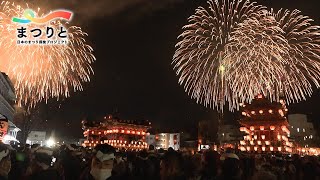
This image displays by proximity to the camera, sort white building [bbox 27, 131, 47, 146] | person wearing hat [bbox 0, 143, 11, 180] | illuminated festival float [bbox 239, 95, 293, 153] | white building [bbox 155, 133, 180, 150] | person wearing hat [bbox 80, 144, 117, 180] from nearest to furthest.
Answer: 1. person wearing hat [bbox 80, 144, 117, 180]
2. person wearing hat [bbox 0, 143, 11, 180]
3. illuminated festival float [bbox 239, 95, 293, 153]
4. white building [bbox 27, 131, 47, 146]
5. white building [bbox 155, 133, 180, 150]

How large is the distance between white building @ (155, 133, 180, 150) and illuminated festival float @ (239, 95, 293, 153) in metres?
43.4

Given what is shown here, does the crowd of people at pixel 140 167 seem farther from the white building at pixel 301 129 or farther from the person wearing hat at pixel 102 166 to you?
the white building at pixel 301 129

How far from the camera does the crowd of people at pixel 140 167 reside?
5.39 meters

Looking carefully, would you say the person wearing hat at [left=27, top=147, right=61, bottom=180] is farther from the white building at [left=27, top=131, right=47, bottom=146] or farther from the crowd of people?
the white building at [left=27, top=131, right=47, bottom=146]

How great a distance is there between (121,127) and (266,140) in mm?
53097

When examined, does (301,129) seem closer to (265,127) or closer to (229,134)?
(229,134)

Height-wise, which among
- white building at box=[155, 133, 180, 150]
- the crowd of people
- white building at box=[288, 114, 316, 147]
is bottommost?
the crowd of people

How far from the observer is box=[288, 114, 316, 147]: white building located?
261 ft

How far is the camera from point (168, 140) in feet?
325

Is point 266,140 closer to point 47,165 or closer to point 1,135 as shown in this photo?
point 1,135

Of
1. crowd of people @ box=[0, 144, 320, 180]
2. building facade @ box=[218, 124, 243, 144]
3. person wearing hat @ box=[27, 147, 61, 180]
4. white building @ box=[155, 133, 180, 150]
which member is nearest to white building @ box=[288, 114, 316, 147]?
building facade @ box=[218, 124, 243, 144]

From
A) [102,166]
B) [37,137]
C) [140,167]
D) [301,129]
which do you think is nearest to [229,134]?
[301,129]

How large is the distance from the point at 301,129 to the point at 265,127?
3520 centimetres

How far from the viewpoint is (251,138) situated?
53.0 meters
